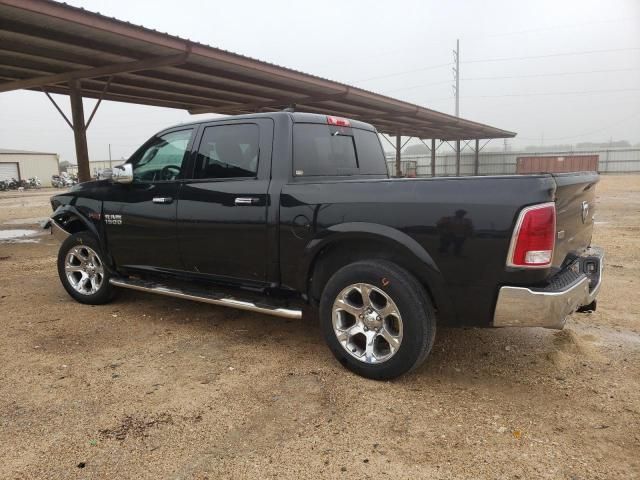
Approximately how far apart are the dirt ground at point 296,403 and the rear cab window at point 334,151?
148 cm

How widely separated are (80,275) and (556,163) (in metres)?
43.8

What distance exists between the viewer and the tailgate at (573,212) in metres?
2.81

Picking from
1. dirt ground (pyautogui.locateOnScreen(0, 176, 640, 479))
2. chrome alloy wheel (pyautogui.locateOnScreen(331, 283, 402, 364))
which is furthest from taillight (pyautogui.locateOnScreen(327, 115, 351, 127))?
dirt ground (pyautogui.locateOnScreen(0, 176, 640, 479))

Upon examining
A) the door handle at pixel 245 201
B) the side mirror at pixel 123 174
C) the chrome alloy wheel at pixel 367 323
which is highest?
the side mirror at pixel 123 174

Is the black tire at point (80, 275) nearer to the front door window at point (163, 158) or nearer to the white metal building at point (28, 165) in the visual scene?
the front door window at point (163, 158)

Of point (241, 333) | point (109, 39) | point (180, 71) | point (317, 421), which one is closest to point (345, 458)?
point (317, 421)

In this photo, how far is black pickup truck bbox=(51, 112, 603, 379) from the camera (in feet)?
9.03

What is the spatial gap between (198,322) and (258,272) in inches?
48.1

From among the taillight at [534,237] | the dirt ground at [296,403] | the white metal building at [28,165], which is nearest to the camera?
the dirt ground at [296,403]

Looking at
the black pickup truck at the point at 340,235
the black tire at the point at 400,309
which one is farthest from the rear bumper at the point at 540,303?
the black tire at the point at 400,309

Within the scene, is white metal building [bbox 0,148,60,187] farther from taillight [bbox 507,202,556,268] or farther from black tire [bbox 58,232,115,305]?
taillight [bbox 507,202,556,268]

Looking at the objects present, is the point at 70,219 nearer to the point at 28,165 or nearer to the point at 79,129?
the point at 79,129

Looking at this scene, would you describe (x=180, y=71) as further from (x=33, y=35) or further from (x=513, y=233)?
(x=513, y=233)

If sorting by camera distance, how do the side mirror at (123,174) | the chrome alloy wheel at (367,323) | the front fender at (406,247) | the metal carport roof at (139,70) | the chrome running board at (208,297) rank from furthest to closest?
the metal carport roof at (139,70)
the side mirror at (123,174)
the chrome running board at (208,297)
the chrome alloy wheel at (367,323)
the front fender at (406,247)
